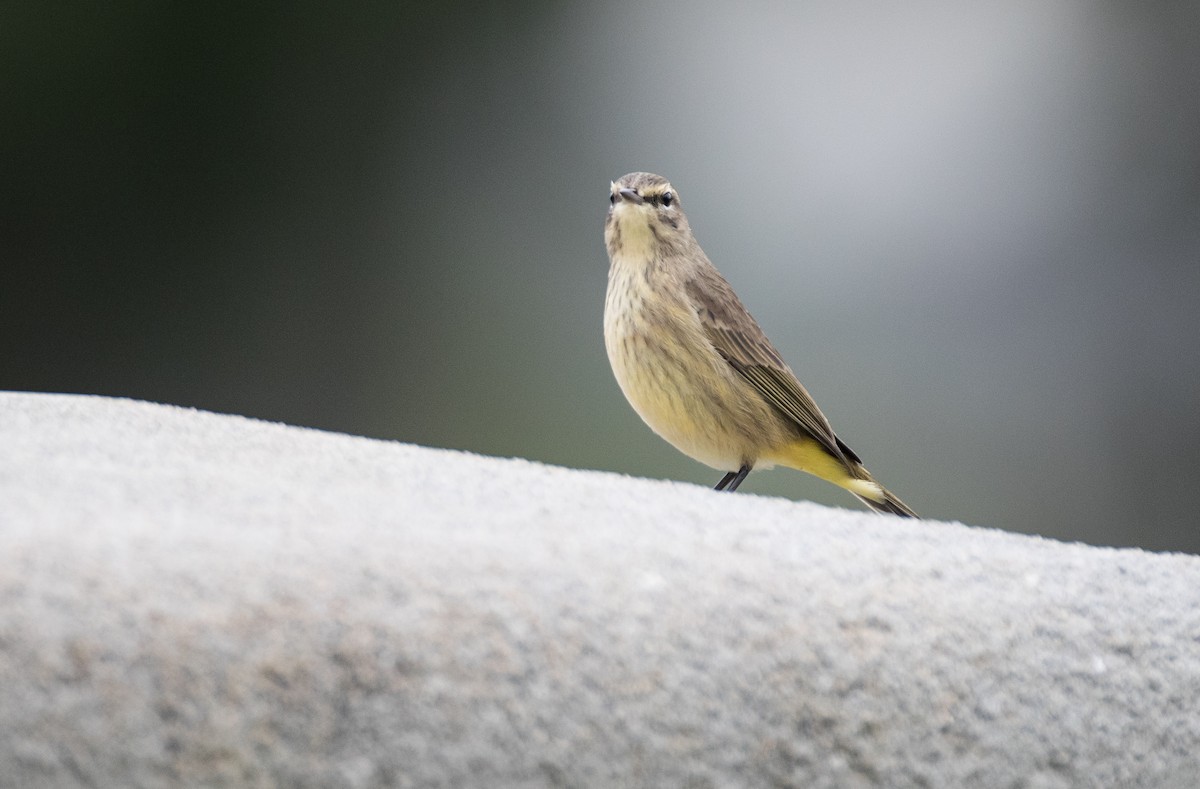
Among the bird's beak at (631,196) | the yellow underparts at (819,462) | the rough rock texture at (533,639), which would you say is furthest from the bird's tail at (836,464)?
the rough rock texture at (533,639)

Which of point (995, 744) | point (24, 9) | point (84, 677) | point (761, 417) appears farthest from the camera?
point (24, 9)

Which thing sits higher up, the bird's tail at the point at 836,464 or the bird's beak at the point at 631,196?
the bird's beak at the point at 631,196

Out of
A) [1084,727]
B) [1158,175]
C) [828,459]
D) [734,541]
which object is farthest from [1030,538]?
[1158,175]

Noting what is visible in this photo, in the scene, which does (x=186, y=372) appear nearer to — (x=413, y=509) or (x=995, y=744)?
(x=413, y=509)

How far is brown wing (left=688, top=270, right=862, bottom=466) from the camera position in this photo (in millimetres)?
1651

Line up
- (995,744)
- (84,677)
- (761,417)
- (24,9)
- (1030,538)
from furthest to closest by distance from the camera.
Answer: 1. (24,9)
2. (761,417)
3. (1030,538)
4. (995,744)
5. (84,677)

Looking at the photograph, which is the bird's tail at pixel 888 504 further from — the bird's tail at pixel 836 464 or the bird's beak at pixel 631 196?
the bird's beak at pixel 631 196

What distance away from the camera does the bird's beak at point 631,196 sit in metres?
1.71

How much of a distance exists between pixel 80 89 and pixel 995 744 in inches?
105

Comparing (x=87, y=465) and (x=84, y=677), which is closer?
(x=84, y=677)

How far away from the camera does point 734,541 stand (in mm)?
930

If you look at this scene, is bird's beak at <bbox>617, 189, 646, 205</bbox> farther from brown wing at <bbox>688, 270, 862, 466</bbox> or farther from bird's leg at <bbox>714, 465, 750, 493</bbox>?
bird's leg at <bbox>714, 465, 750, 493</bbox>

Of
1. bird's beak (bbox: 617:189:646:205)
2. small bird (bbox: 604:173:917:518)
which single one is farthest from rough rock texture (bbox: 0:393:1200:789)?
bird's beak (bbox: 617:189:646:205)

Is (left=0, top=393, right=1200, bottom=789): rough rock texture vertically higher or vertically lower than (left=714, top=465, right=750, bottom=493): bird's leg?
higher
